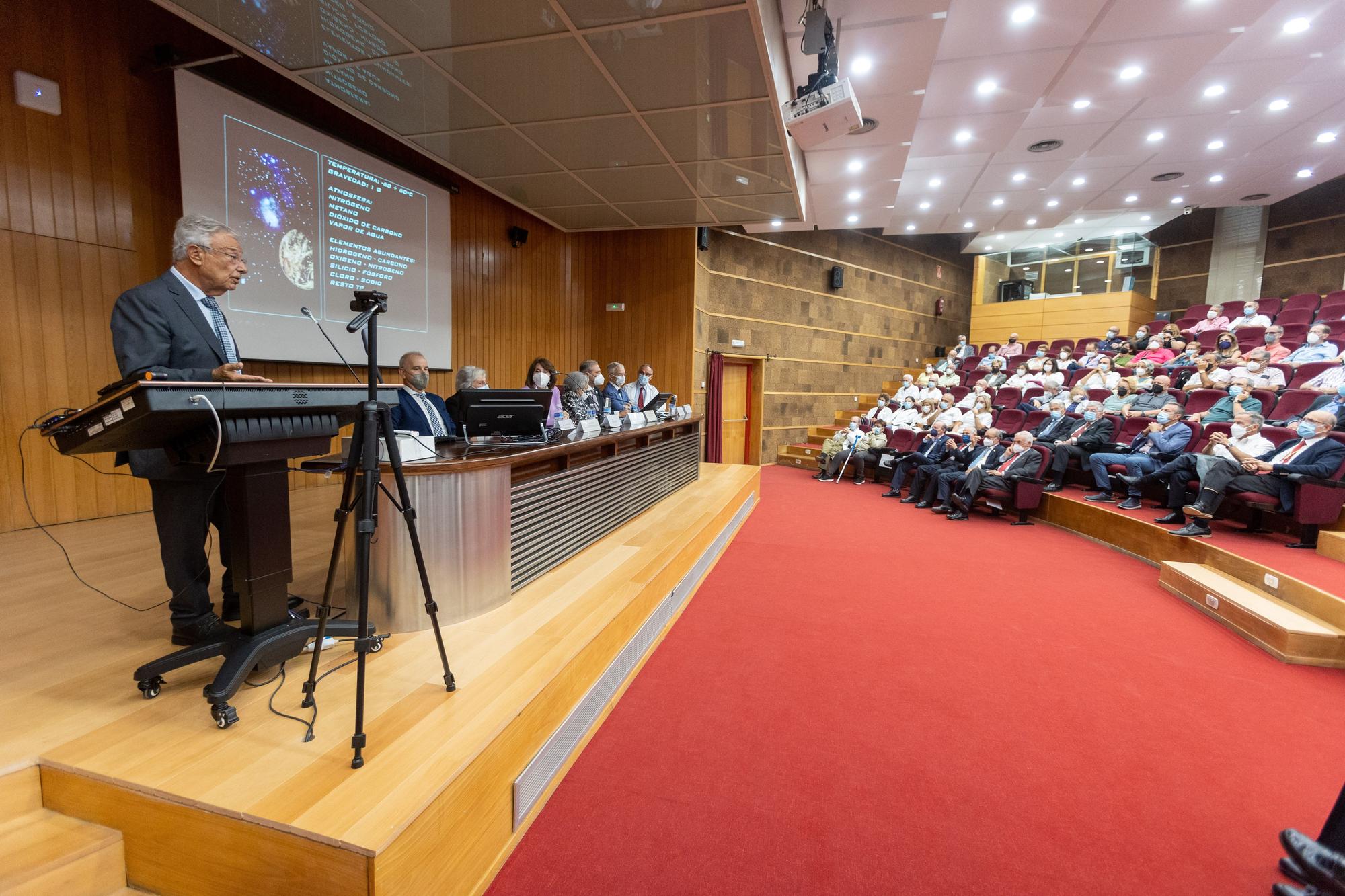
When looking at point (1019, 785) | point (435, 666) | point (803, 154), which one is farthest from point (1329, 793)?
point (803, 154)

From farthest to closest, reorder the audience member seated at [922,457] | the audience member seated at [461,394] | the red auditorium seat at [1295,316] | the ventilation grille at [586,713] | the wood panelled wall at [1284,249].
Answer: the wood panelled wall at [1284,249] → the red auditorium seat at [1295,316] → the audience member seated at [922,457] → the audience member seated at [461,394] → the ventilation grille at [586,713]

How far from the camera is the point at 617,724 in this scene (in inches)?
76.2

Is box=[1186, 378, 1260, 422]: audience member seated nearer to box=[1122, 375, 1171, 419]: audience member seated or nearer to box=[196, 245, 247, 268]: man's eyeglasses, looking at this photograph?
box=[1122, 375, 1171, 419]: audience member seated

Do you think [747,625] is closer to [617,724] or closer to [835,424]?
[617,724]

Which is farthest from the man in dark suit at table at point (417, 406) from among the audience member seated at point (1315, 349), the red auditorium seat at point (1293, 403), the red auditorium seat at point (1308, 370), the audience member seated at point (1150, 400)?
the audience member seated at point (1315, 349)

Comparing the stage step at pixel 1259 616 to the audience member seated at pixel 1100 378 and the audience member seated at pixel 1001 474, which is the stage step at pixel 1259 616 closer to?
the audience member seated at pixel 1001 474

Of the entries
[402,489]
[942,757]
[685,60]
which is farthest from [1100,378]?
[402,489]

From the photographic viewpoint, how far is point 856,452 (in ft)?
23.9

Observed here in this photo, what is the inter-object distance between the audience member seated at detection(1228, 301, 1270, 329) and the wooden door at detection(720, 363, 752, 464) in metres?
5.84

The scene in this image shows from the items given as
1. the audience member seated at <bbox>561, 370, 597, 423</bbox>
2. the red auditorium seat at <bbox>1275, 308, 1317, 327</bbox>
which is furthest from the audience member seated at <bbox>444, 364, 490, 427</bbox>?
the red auditorium seat at <bbox>1275, 308, 1317, 327</bbox>

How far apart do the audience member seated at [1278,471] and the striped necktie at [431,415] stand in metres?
4.71

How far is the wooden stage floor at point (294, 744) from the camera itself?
1040mm

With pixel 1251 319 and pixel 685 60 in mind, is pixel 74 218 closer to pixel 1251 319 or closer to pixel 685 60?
pixel 685 60

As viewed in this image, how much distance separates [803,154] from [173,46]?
4624mm
